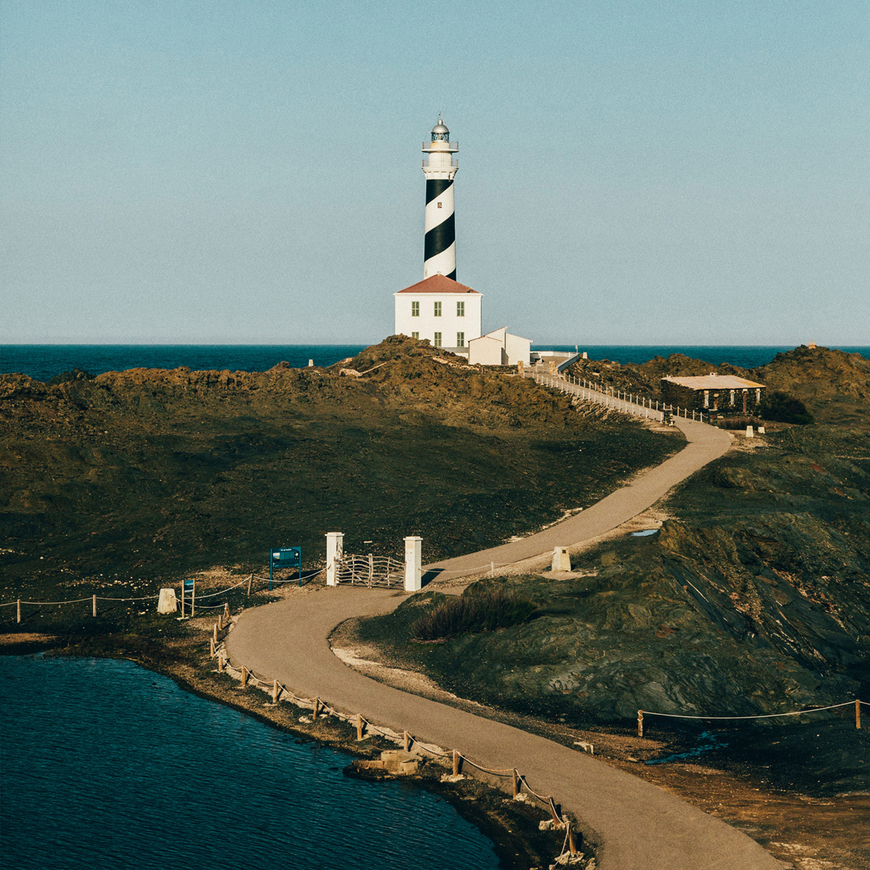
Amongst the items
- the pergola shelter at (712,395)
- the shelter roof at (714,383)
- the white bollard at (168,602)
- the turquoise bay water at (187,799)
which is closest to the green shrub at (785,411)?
the pergola shelter at (712,395)

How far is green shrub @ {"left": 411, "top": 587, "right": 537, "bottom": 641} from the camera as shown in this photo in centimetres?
2677

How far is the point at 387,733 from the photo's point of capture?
819 inches

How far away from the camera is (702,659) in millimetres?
24016

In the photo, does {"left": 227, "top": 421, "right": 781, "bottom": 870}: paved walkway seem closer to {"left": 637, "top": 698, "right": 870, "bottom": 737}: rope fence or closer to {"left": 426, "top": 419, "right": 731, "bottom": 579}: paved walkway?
{"left": 426, "top": 419, "right": 731, "bottom": 579}: paved walkway

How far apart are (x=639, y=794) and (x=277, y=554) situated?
17.9m

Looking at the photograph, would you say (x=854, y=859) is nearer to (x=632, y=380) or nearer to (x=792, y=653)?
(x=792, y=653)

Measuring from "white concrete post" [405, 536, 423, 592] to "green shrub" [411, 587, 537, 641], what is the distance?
11.5ft

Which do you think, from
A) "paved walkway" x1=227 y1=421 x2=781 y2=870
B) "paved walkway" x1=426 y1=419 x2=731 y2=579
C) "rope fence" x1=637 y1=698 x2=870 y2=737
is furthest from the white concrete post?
"rope fence" x1=637 y1=698 x2=870 y2=737

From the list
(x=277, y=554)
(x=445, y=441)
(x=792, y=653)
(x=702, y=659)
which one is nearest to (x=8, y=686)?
(x=277, y=554)

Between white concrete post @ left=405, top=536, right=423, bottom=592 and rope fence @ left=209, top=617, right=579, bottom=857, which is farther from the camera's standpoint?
white concrete post @ left=405, top=536, right=423, bottom=592

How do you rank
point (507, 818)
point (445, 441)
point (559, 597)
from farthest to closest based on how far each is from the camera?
point (445, 441) < point (559, 597) < point (507, 818)

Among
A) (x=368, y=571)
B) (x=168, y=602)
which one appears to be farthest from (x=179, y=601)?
(x=368, y=571)

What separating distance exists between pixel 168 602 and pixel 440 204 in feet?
196

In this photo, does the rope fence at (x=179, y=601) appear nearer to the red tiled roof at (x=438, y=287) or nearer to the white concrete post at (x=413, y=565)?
the white concrete post at (x=413, y=565)
